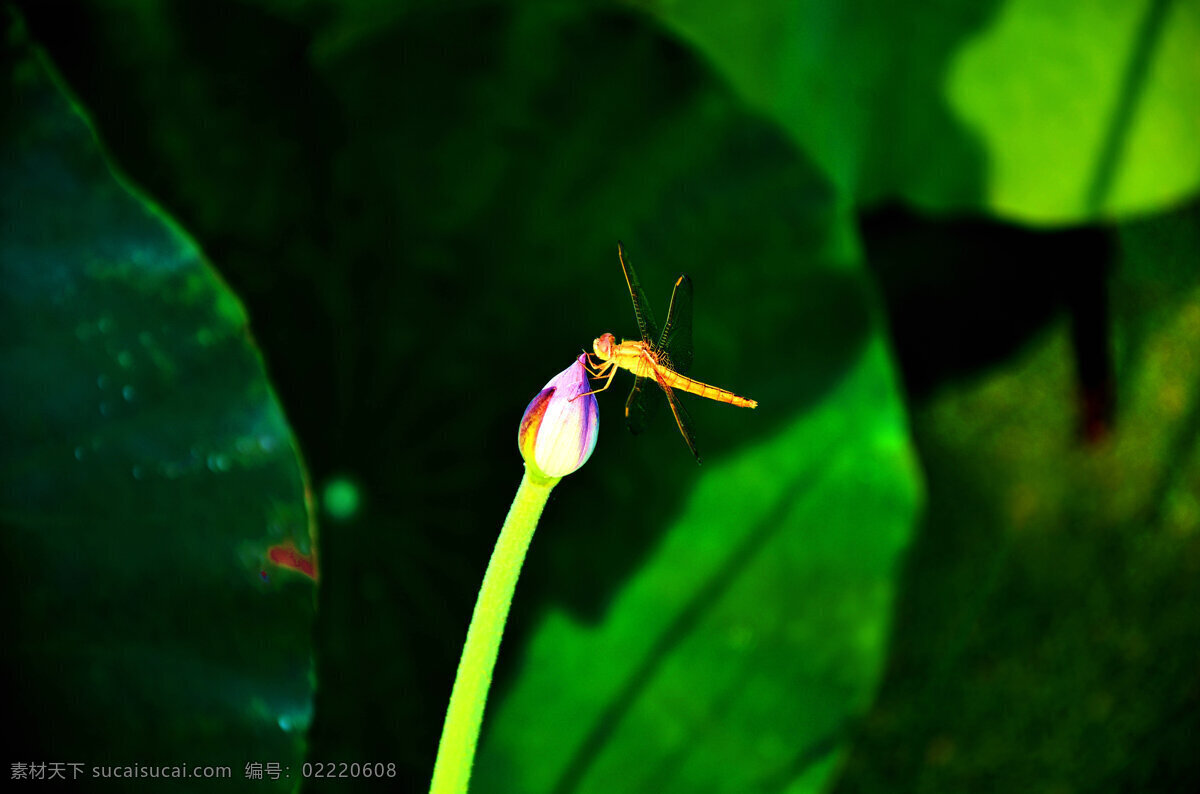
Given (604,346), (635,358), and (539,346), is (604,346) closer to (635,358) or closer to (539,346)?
(635,358)

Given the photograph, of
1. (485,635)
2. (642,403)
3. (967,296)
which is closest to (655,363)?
(642,403)

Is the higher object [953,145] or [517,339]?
[953,145]

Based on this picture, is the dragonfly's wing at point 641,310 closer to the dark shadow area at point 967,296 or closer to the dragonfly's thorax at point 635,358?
the dragonfly's thorax at point 635,358

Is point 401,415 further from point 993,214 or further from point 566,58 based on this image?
point 993,214

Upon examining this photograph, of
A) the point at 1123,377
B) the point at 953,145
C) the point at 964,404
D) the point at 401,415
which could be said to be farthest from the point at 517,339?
the point at 1123,377

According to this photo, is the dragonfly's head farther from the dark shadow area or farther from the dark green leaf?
the dark shadow area

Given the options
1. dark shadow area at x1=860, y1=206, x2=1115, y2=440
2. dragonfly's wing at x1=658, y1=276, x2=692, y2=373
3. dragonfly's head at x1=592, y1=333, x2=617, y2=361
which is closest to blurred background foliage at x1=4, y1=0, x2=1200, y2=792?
dragonfly's wing at x1=658, y1=276, x2=692, y2=373

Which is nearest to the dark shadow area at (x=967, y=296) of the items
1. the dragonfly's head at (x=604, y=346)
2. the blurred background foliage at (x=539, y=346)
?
the blurred background foliage at (x=539, y=346)
